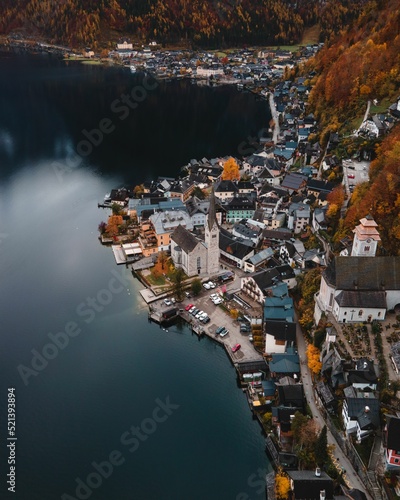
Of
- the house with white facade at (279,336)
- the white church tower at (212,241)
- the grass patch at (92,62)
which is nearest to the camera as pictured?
the house with white facade at (279,336)

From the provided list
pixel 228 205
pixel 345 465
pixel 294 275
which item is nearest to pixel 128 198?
pixel 228 205

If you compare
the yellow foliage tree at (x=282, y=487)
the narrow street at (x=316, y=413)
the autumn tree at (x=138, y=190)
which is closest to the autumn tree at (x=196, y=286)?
the narrow street at (x=316, y=413)

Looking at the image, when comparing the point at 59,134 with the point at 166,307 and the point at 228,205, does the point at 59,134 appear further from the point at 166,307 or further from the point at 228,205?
the point at 166,307

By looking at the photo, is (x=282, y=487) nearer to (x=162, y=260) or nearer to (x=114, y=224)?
(x=162, y=260)

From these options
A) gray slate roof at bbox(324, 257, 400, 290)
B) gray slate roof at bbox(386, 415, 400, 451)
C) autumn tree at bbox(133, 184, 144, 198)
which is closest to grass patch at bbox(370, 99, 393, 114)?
autumn tree at bbox(133, 184, 144, 198)

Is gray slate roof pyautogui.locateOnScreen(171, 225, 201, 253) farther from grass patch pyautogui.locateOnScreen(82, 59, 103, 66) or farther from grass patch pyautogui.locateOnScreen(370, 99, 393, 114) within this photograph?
grass patch pyautogui.locateOnScreen(82, 59, 103, 66)

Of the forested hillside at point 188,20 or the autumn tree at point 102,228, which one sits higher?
the forested hillside at point 188,20

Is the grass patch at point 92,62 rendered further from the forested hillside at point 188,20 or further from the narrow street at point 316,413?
the narrow street at point 316,413
